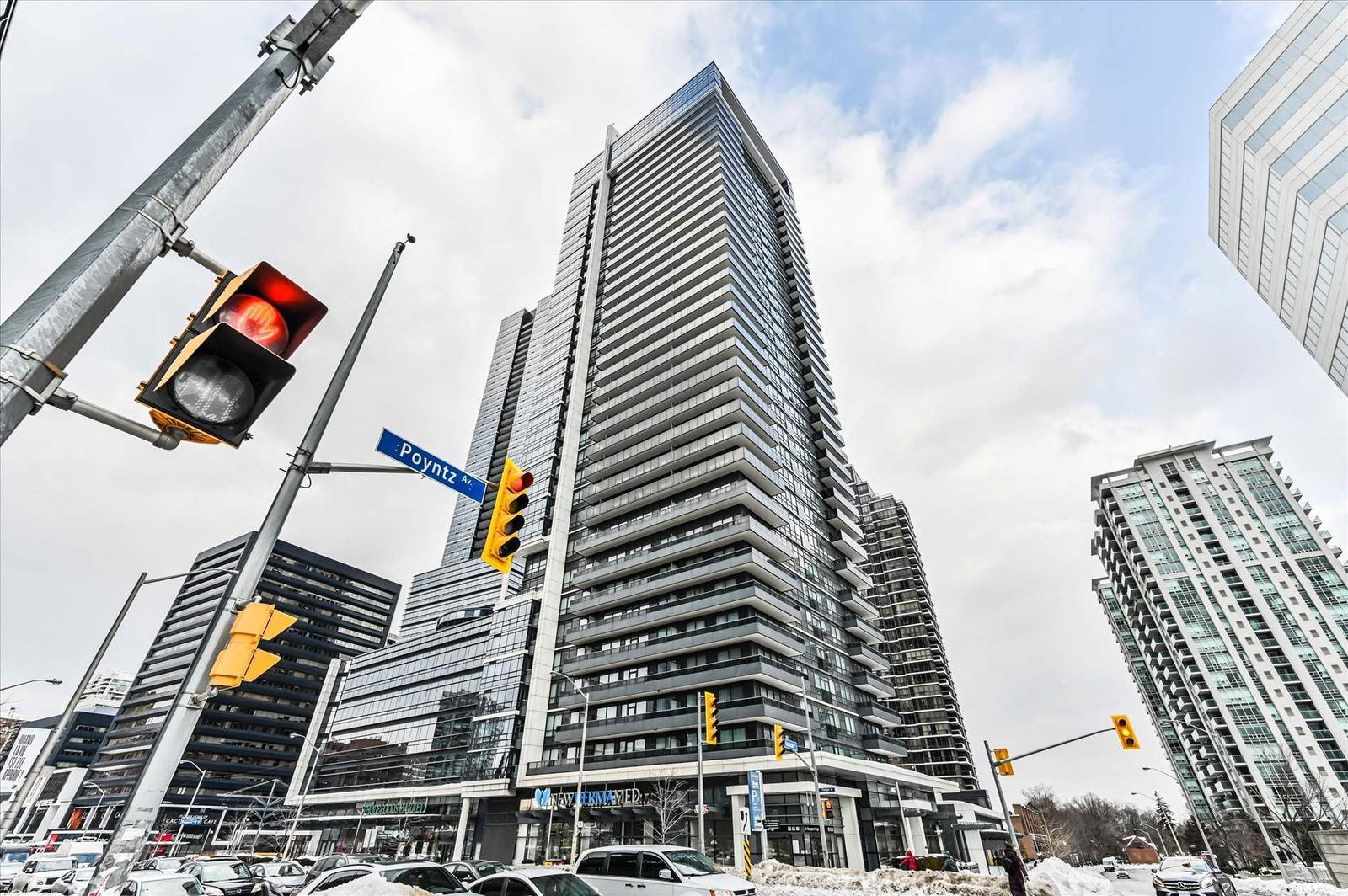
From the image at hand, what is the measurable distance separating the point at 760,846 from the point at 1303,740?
290 feet

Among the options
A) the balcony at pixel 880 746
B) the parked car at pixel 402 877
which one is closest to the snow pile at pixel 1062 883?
the parked car at pixel 402 877

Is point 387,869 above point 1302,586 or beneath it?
beneath

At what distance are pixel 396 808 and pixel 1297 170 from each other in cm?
10996

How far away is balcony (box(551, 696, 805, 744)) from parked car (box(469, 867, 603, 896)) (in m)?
28.9

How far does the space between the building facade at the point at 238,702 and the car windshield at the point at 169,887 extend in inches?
4246

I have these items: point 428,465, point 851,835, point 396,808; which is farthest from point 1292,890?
point 396,808

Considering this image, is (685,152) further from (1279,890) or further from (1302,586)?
(1302,586)

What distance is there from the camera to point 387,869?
13.7 meters

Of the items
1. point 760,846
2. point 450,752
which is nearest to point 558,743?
point 760,846

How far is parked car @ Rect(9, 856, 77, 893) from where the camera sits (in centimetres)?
2320

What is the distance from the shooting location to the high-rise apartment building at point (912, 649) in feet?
297

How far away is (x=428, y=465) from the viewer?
748 cm

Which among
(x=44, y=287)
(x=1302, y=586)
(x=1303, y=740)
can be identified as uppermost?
(x=1302, y=586)

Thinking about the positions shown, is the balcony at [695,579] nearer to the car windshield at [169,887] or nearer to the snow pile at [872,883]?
the snow pile at [872,883]
